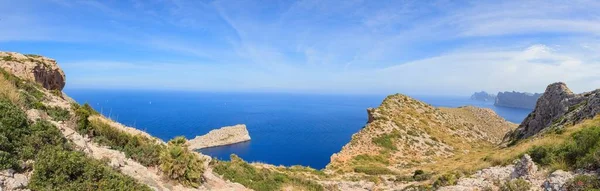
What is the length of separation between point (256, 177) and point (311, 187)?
375 centimetres

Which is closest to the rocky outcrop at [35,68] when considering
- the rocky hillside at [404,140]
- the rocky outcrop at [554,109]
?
the rocky hillside at [404,140]

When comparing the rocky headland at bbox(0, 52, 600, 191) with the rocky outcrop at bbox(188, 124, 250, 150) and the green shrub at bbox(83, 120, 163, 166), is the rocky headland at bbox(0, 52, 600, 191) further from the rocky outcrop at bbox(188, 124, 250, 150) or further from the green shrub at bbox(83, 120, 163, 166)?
the rocky outcrop at bbox(188, 124, 250, 150)

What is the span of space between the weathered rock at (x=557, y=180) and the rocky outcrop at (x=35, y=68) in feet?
99.3

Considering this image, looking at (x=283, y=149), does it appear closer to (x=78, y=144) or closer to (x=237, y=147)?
(x=237, y=147)

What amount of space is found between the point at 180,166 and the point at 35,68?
66.2ft

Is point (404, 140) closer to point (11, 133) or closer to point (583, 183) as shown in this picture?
point (583, 183)

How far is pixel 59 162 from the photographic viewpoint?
8.84 meters

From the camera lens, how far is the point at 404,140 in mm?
50219

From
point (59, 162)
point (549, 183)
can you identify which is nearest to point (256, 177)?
point (59, 162)

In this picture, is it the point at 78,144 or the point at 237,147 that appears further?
the point at 237,147

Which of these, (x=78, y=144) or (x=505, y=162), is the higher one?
(x=78, y=144)

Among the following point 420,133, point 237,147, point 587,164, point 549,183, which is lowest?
point 237,147

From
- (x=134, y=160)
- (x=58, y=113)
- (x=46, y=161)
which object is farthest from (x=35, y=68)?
(x=46, y=161)

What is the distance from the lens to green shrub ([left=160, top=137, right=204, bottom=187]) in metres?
13.3
